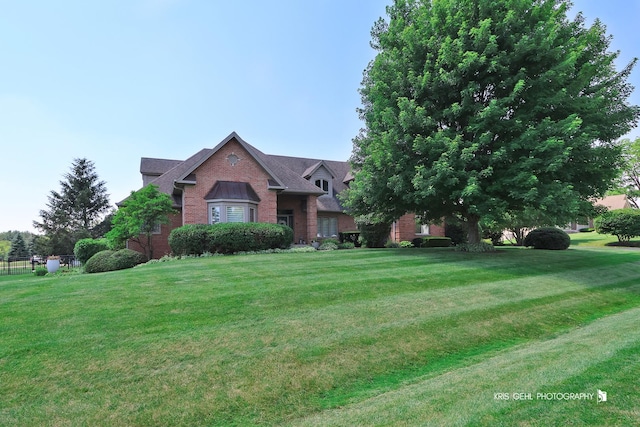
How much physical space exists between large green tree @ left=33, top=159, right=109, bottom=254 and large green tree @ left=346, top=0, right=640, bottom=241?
4216cm

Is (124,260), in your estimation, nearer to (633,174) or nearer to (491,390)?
(491,390)

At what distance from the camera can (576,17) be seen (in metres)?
16.5

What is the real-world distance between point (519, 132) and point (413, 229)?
15913 millimetres

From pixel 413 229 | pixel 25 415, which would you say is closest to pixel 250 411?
pixel 25 415

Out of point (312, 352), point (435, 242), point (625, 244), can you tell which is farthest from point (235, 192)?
point (625, 244)

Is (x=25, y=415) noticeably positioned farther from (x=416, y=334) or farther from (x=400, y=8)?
(x=400, y=8)

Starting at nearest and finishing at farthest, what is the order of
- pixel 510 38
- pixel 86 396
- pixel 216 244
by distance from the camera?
1. pixel 86 396
2. pixel 510 38
3. pixel 216 244

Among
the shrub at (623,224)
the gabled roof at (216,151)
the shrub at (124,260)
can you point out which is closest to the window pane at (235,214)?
the gabled roof at (216,151)

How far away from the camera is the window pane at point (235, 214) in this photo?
2077 cm

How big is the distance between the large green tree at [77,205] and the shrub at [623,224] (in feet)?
181

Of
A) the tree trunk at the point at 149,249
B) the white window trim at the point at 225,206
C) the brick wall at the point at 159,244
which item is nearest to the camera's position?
the tree trunk at the point at 149,249

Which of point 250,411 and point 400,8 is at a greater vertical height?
point 400,8

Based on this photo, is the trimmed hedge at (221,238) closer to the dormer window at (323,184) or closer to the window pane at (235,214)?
the window pane at (235,214)

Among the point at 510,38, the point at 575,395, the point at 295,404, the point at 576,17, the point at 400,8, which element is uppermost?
the point at 400,8
